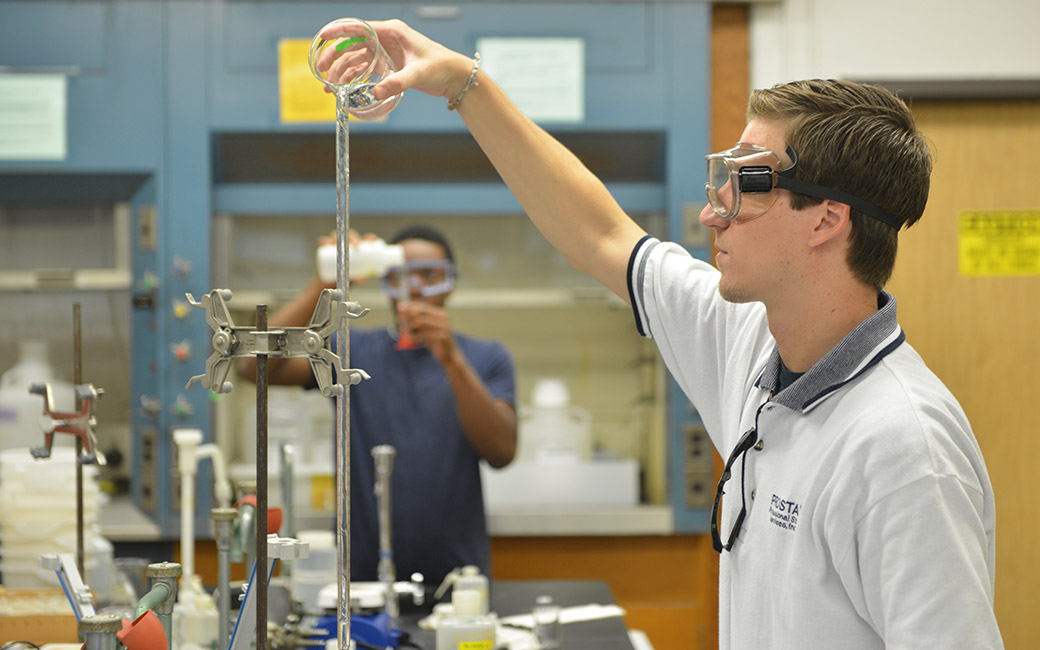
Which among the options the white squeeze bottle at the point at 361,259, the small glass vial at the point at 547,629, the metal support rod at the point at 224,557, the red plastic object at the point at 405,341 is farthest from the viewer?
the red plastic object at the point at 405,341

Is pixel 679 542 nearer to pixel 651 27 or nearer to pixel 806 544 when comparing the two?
pixel 651 27

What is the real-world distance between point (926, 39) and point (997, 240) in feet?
2.26

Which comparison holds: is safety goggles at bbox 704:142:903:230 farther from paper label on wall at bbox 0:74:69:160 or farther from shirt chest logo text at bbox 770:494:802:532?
paper label on wall at bbox 0:74:69:160

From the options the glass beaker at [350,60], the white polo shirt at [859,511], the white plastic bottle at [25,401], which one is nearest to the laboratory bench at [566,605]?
the white polo shirt at [859,511]

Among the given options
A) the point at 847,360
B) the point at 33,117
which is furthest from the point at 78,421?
the point at 33,117

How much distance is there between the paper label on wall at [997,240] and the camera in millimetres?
2998

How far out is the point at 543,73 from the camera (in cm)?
289

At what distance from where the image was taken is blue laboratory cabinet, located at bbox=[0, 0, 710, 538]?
9.44ft

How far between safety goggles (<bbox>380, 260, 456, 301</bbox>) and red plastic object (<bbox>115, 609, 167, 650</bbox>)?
1.73m

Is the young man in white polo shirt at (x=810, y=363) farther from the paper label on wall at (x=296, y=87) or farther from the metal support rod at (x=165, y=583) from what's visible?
the paper label on wall at (x=296, y=87)

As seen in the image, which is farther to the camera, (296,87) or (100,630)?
(296,87)

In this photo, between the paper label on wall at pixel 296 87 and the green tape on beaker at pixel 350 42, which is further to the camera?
the paper label on wall at pixel 296 87

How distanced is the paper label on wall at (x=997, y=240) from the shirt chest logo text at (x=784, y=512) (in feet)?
7.35

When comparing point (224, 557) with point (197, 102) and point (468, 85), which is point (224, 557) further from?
point (197, 102)
